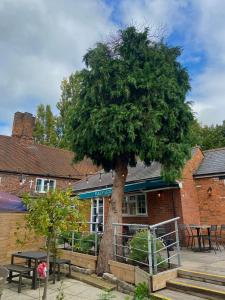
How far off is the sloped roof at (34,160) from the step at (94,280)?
A: 1679 centimetres

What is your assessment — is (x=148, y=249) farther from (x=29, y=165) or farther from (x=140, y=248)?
(x=29, y=165)

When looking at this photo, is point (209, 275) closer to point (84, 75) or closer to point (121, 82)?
point (121, 82)

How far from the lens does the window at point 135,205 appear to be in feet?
54.0

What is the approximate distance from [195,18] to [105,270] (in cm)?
1036

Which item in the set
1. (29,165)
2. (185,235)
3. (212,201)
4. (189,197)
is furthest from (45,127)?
(185,235)

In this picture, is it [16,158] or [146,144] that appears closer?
[146,144]

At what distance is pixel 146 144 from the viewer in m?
10.0

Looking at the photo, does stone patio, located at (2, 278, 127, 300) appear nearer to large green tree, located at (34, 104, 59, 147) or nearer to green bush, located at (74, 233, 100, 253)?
green bush, located at (74, 233, 100, 253)

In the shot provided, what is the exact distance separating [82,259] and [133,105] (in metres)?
6.91

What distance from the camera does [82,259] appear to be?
10.8m

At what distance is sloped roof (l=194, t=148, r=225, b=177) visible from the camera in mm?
15188

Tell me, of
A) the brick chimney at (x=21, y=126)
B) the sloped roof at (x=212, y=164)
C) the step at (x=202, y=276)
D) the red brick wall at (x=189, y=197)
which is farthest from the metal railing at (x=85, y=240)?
the brick chimney at (x=21, y=126)

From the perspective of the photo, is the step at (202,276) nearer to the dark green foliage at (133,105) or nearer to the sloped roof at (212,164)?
the dark green foliage at (133,105)

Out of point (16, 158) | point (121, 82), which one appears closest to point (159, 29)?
point (121, 82)
